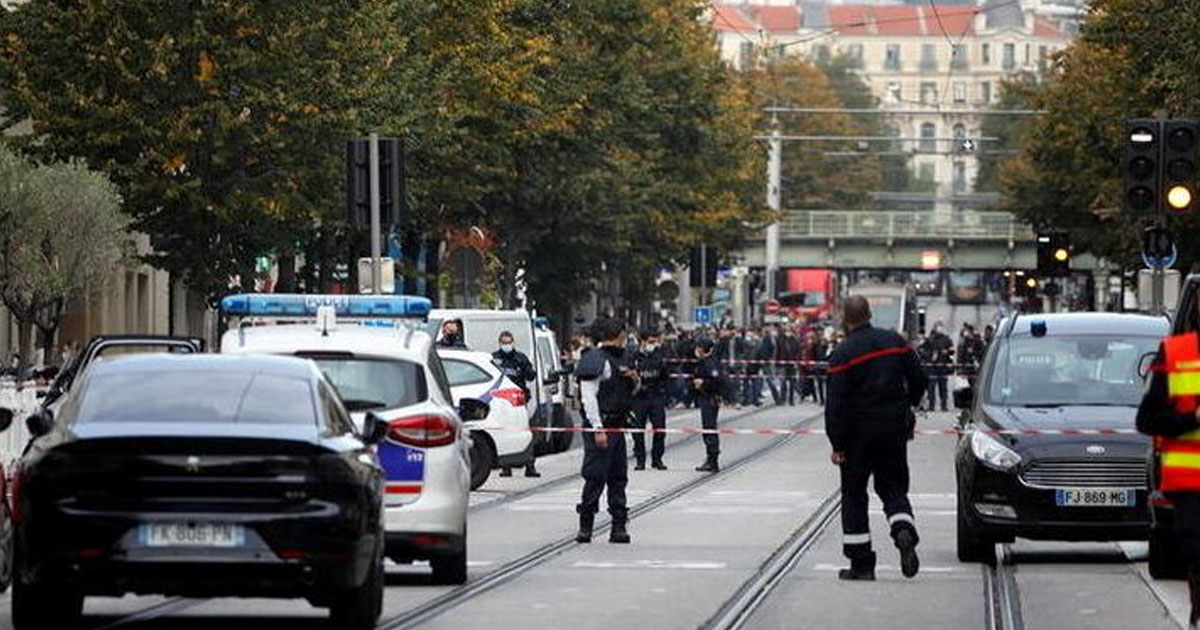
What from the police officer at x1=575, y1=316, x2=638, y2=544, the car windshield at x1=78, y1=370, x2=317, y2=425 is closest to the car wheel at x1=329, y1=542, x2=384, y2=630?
the car windshield at x1=78, y1=370, x2=317, y2=425

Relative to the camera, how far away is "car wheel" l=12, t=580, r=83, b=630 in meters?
16.4

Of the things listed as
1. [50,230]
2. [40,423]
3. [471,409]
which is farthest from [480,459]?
[40,423]

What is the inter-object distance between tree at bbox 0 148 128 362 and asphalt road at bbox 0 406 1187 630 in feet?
50.1

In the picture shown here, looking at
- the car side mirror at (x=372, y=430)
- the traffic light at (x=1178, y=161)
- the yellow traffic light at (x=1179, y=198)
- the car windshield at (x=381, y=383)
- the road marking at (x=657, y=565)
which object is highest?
the traffic light at (x=1178, y=161)

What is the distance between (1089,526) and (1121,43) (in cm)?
3543

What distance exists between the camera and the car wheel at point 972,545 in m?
23.5

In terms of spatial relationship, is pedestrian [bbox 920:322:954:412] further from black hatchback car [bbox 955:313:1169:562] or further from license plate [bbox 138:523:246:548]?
license plate [bbox 138:523:246:548]

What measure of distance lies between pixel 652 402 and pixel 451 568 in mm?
19702

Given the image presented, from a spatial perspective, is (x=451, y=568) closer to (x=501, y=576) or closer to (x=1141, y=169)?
(x=501, y=576)

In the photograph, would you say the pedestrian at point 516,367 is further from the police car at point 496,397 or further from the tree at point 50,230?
the tree at point 50,230

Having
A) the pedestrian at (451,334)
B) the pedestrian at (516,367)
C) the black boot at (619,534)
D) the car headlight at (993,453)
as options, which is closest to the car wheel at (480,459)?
the pedestrian at (516,367)

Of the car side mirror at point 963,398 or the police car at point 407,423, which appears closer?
the police car at point 407,423

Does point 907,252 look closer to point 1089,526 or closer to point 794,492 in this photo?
point 794,492

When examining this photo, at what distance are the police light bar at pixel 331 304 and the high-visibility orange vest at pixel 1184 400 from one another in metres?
Result: 13.3
